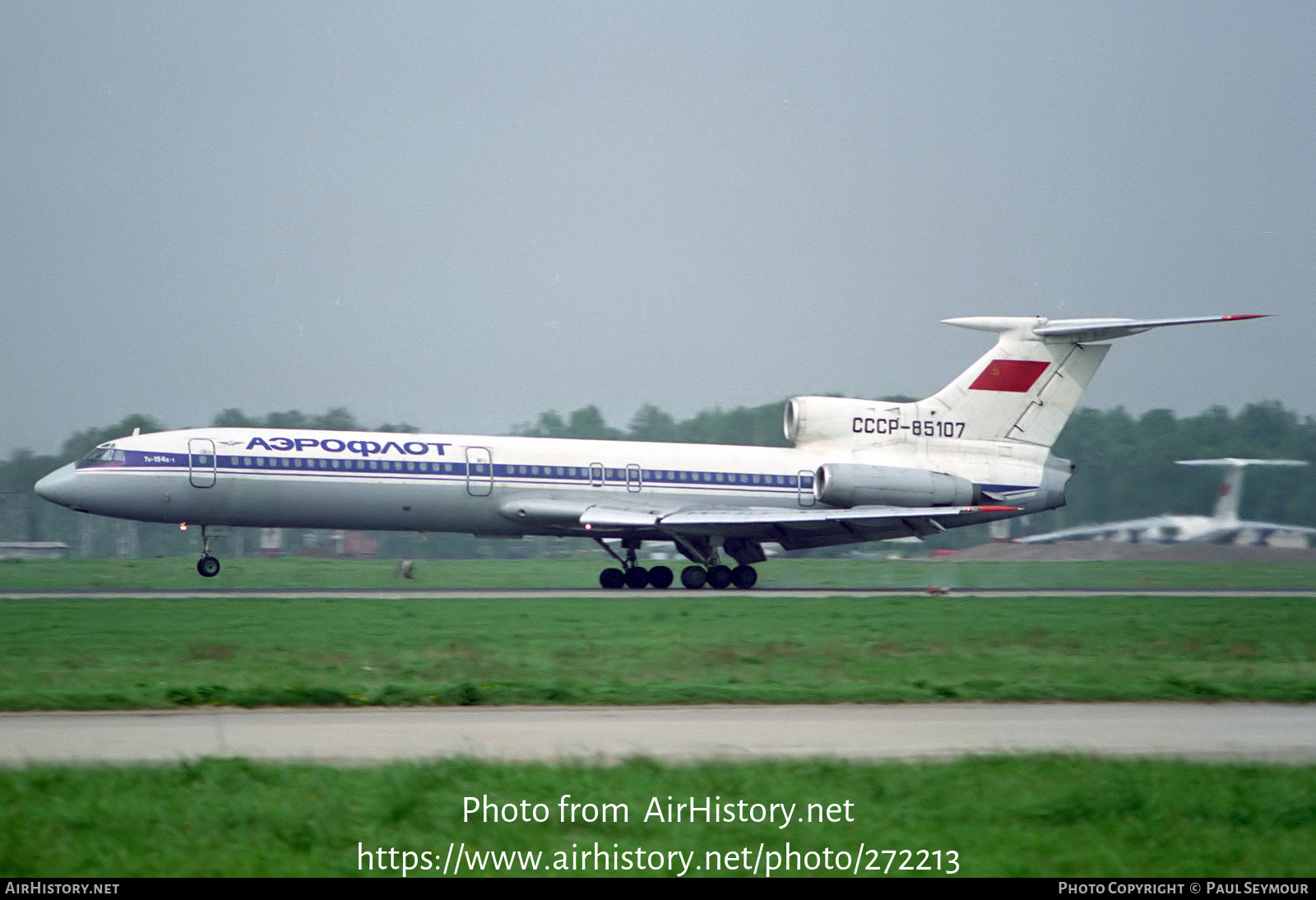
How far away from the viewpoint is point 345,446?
98.1 feet

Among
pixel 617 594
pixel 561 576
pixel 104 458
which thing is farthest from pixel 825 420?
pixel 104 458

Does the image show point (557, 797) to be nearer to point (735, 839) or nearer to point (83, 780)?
point (735, 839)

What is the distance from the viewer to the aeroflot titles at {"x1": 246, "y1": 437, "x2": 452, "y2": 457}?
1167 inches

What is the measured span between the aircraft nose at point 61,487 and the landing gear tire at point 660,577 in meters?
12.8

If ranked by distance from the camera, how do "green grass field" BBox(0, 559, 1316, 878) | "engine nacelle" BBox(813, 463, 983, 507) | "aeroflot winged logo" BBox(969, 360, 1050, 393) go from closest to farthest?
"green grass field" BBox(0, 559, 1316, 878)
"engine nacelle" BBox(813, 463, 983, 507)
"aeroflot winged logo" BBox(969, 360, 1050, 393)

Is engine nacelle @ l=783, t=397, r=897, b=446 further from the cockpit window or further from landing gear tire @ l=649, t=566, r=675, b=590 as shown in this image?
the cockpit window

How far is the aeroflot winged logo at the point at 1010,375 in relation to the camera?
33875mm

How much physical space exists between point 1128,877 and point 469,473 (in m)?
24.3

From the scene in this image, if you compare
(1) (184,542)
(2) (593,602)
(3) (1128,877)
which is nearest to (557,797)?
(3) (1128,877)

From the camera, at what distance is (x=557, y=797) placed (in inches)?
340

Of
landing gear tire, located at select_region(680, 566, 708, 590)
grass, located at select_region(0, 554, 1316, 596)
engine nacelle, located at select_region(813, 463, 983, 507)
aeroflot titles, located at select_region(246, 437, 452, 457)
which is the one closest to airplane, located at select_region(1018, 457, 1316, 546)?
grass, located at select_region(0, 554, 1316, 596)

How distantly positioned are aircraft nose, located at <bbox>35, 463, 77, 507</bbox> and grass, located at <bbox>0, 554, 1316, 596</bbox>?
190cm

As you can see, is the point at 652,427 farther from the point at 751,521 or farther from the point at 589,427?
the point at 751,521

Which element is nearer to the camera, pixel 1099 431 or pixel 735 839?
pixel 735 839
